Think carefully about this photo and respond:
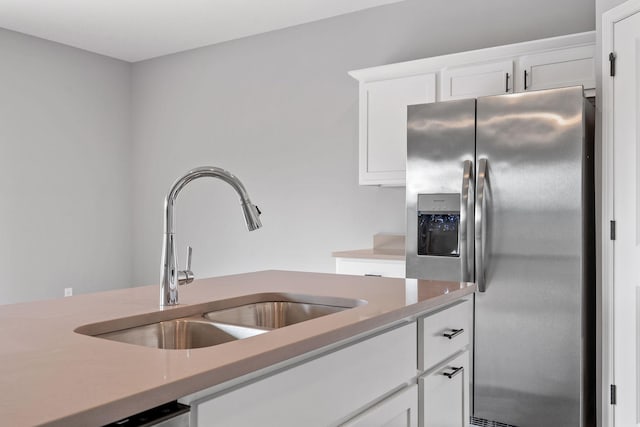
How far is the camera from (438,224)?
9.81ft

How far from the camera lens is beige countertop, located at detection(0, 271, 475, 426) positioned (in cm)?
69

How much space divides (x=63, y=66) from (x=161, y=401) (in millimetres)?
5120

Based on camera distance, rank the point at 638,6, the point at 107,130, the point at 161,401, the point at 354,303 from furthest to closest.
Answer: the point at 107,130
the point at 638,6
the point at 354,303
the point at 161,401

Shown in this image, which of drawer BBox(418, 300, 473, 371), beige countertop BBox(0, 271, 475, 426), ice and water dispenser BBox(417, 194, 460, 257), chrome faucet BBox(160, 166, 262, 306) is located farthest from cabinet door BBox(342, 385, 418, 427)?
ice and water dispenser BBox(417, 194, 460, 257)

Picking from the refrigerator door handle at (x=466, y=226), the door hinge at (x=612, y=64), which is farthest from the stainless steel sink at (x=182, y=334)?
the door hinge at (x=612, y=64)

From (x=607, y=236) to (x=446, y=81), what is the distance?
4.54ft

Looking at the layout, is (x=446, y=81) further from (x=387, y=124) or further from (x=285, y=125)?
(x=285, y=125)

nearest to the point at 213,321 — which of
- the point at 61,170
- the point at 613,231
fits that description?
the point at 613,231

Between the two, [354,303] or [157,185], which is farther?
[157,185]

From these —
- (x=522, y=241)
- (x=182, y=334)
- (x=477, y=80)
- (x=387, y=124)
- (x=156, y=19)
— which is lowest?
(x=182, y=334)

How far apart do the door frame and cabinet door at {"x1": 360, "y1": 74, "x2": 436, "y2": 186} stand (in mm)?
1081

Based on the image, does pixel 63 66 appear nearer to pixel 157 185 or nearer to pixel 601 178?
pixel 157 185

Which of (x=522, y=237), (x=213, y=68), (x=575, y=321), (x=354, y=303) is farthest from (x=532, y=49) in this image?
(x=213, y=68)

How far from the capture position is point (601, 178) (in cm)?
264
